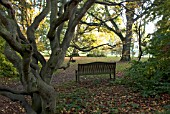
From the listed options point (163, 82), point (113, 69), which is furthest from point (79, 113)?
point (113, 69)

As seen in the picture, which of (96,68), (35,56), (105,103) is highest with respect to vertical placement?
(35,56)

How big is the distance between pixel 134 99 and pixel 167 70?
2.10m

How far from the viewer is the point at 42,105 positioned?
6.00 meters

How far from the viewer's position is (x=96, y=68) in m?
12.5

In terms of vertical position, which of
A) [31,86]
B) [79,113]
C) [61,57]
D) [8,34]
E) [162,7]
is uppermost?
[162,7]

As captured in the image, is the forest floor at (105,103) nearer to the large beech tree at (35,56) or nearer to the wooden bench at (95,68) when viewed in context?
the large beech tree at (35,56)

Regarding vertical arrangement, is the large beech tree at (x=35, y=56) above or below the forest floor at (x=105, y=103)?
above

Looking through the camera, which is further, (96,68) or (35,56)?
(96,68)

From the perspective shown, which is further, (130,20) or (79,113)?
(130,20)

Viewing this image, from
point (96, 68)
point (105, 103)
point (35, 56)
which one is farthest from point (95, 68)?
point (35, 56)

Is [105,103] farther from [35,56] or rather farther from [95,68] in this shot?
[95,68]

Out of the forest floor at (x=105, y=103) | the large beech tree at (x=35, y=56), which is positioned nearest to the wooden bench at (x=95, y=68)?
the forest floor at (x=105, y=103)

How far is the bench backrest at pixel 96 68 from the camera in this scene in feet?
40.3

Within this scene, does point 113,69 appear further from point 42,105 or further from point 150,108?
point 42,105
